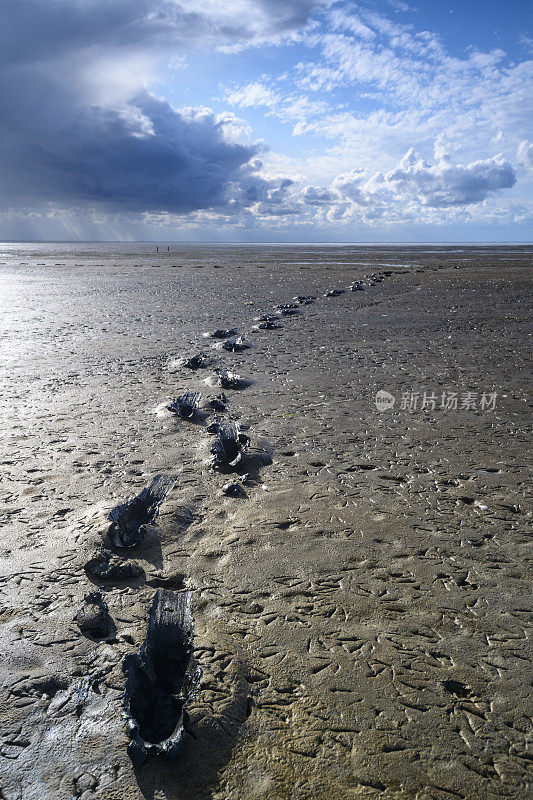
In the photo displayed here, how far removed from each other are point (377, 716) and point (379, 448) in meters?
2.76

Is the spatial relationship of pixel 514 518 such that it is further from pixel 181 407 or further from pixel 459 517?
pixel 181 407

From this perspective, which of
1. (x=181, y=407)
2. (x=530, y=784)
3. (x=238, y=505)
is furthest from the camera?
(x=181, y=407)

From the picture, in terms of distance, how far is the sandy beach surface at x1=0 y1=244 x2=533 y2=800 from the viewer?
5.90ft

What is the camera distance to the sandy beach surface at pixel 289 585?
180 cm

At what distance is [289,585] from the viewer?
2725mm

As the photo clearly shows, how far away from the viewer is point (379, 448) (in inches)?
178

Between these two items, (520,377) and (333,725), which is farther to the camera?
(520,377)

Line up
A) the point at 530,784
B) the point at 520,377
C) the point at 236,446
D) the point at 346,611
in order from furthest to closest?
the point at 520,377 < the point at 236,446 < the point at 346,611 < the point at 530,784

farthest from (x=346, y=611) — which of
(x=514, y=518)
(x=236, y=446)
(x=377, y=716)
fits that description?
(x=236, y=446)

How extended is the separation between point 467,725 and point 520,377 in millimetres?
5803

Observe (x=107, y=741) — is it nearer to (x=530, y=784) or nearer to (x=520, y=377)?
(x=530, y=784)

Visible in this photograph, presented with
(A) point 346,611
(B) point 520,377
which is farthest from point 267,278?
(A) point 346,611

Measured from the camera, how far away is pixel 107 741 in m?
1.88

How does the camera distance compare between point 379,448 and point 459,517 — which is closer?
point 459,517
